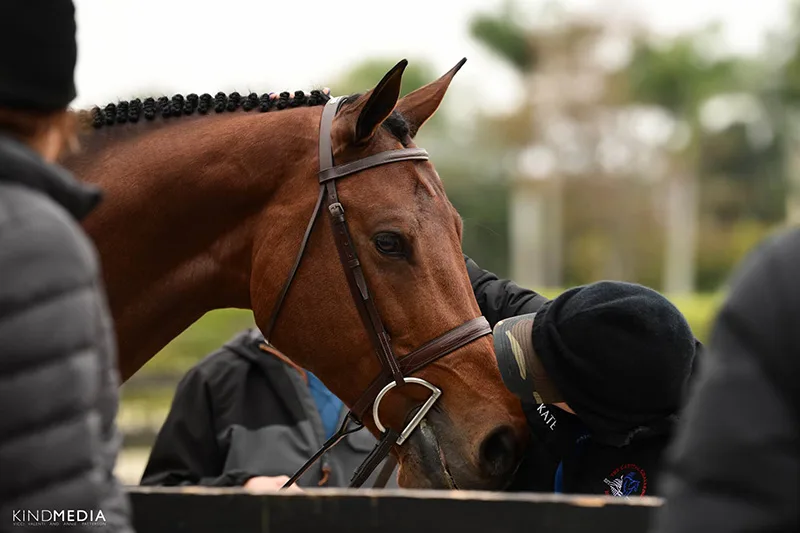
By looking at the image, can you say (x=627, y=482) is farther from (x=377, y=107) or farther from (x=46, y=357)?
(x=46, y=357)

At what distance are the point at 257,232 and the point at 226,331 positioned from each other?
13.5 m

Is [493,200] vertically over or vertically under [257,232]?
under

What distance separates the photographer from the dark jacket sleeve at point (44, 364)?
1.29 meters

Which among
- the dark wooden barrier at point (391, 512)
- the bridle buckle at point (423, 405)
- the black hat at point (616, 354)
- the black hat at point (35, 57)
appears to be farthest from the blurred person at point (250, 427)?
the black hat at point (35, 57)

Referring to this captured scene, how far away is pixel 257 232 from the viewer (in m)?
3.29

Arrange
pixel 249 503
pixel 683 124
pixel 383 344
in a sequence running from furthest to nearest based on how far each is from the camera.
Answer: pixel 683 124
pixel 383 344
pixel 249 503

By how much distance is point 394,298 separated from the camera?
3162mm

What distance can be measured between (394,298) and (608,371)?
3.02ft

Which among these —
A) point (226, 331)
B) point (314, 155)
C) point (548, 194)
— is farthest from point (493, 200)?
point (314, 155)

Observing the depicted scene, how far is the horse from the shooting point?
3.14 m

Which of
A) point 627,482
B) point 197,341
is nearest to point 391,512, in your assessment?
point 627,482

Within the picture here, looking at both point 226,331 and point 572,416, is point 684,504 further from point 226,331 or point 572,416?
point 226,331

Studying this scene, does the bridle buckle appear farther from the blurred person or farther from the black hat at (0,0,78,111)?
the black hat at (0,0,78,111)

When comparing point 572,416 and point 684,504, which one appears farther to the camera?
point 572,416
